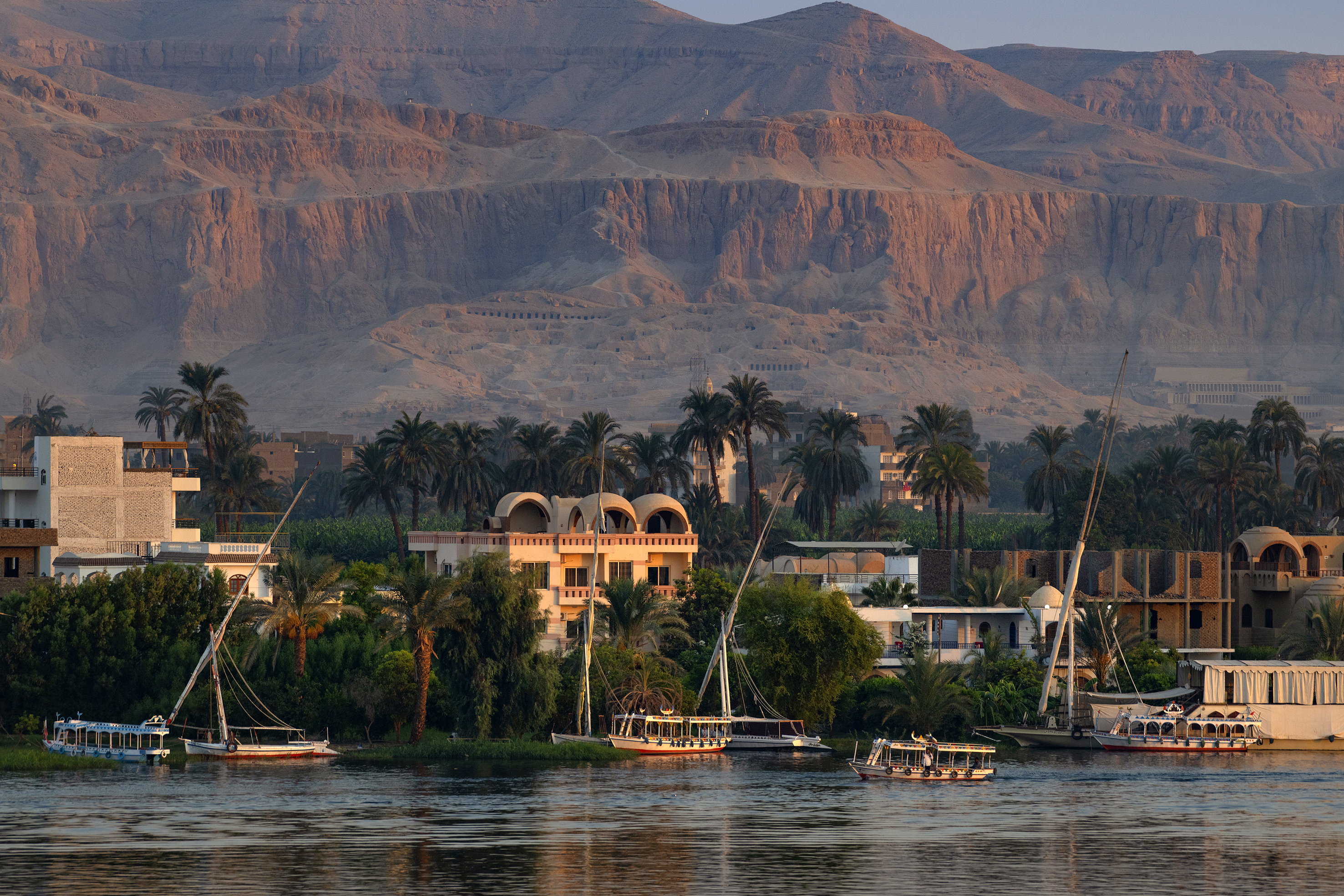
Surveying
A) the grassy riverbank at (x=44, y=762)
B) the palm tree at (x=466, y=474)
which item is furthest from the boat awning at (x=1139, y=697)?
the palm tree at (x=466, y=474)

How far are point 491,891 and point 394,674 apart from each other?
102ft

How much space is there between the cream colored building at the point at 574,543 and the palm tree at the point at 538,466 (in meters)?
33.4

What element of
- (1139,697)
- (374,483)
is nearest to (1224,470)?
(1139,697)

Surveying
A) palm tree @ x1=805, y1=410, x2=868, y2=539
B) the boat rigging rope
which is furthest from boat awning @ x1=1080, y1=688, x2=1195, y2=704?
palm tree @ x1=805, y1=410, x2=868, y2=539

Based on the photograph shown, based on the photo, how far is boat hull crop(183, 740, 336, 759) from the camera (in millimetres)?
92688

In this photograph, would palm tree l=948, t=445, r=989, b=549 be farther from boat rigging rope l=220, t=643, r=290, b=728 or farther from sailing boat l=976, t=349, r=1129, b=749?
boat rigging rope l=220, t=643, r=290, b=728

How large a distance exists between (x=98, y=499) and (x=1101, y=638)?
49.2 m

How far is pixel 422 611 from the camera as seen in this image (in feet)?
298

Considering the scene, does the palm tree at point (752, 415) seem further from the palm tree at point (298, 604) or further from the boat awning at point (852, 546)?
the palm tree at point (298, 604)

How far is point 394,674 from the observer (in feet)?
311

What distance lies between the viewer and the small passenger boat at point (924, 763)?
90.2 metres

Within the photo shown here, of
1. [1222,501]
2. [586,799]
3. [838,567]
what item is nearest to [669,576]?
[838,567]

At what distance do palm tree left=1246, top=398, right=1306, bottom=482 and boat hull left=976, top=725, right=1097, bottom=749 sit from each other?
67.3 m

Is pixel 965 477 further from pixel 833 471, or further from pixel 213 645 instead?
pixel 213 645
